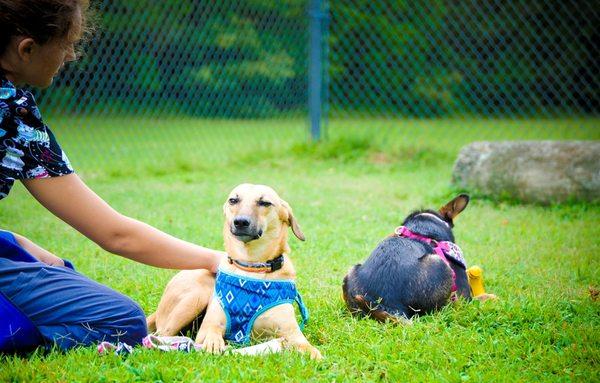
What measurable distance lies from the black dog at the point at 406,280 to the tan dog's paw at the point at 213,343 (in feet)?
2.82

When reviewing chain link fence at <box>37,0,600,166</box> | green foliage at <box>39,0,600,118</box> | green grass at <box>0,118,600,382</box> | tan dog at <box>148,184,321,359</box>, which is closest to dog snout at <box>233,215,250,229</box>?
tan dog at <box>148,184,321,359</box>

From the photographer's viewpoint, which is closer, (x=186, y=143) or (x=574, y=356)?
(x=574, y=356)

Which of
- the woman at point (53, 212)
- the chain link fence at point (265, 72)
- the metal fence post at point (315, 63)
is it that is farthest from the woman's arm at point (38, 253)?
the metal fence post at point (315, 63)

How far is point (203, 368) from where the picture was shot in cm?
268

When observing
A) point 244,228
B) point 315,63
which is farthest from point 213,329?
point 315,63

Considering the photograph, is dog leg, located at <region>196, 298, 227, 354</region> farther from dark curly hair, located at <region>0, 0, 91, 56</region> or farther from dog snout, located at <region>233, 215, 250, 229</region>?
dark curly hair, located at <region>0, 0, 91, 56</region>

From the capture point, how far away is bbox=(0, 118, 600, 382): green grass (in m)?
2.75

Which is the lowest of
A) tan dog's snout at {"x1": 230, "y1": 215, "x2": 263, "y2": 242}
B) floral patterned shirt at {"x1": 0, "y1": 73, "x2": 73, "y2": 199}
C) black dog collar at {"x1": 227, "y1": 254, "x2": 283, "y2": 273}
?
black dog collar at {"x1": 227, "y1": 254, "x2": 283, "y2": 273}

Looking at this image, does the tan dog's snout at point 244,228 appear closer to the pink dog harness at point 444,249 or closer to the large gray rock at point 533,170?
the pink dog harness at point 444,249

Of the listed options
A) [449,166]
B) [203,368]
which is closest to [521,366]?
[203,368]

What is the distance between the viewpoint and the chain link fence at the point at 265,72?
10.8 m

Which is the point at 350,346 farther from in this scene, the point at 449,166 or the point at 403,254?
the point at 449,166

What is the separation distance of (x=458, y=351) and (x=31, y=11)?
2359 mm

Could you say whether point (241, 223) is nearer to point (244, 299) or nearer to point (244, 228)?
point (244, 228)
